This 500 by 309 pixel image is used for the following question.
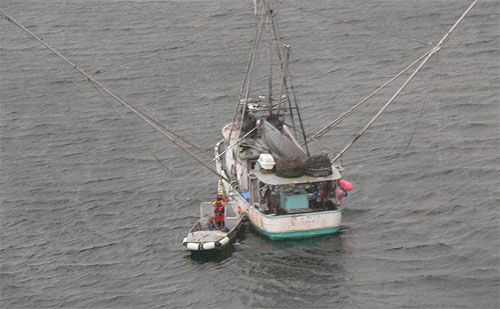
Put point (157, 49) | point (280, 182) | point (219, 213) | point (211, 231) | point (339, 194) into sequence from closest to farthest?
point (280, 182) → point (211, 231) → point (339, 194) → point (219, 213) → point (157, 49)

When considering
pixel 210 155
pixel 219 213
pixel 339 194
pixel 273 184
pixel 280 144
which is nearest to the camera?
pixel 273 184

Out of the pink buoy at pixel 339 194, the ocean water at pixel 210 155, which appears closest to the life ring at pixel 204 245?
the ocean water at pixel 210 155

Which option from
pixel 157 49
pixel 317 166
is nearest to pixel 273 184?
pixel 317 166

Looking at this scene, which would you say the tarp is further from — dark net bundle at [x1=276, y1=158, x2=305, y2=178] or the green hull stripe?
the green hull stripe

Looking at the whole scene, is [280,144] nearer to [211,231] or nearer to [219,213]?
[219,213]

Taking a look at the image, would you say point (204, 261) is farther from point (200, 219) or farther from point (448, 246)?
point (448, 246)

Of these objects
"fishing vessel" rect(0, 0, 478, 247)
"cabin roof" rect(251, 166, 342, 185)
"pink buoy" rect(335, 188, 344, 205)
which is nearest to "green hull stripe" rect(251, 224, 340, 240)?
"fishing vessel" rect(0, 0, 478, 247)

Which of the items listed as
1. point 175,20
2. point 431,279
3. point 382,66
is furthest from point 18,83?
point 431,279

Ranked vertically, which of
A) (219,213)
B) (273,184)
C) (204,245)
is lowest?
(204,245)
